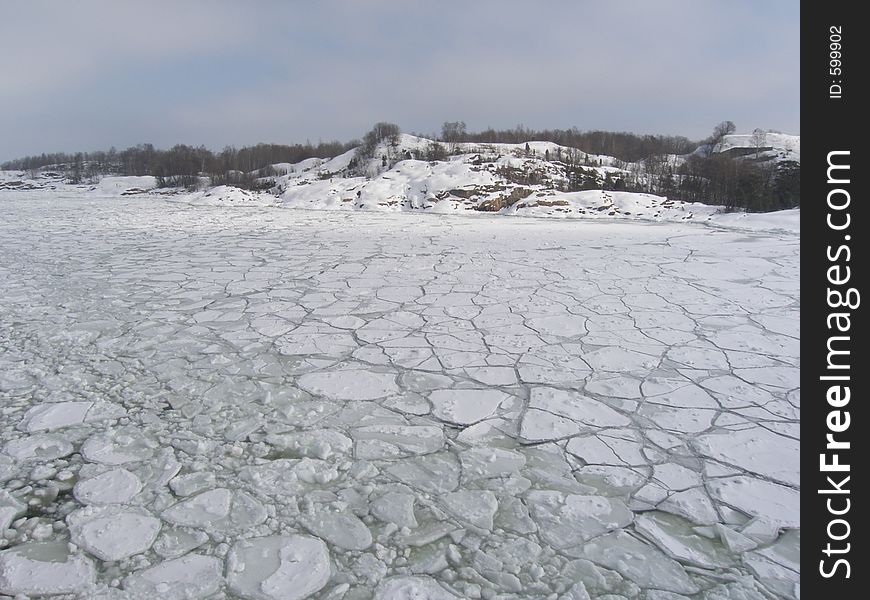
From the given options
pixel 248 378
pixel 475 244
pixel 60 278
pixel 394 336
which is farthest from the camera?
pixel 475 244

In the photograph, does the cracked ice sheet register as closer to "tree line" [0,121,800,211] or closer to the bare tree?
"tree line" [0,121,800,211]

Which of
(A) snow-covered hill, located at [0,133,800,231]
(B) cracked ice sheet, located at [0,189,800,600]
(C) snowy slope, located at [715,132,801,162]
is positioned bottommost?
(B) cracked ice sheet, located at [0,189,800,600]

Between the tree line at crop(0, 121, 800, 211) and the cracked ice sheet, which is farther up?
the tree line at crop(0, 121, 800, 211)

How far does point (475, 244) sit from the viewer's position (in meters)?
7.26

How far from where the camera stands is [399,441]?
6.50ft

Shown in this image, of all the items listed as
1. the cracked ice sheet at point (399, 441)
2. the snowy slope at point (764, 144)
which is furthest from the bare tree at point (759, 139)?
the cracked ice sheet at point (399, 441)

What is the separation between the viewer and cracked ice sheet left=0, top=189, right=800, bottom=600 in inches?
53.1
